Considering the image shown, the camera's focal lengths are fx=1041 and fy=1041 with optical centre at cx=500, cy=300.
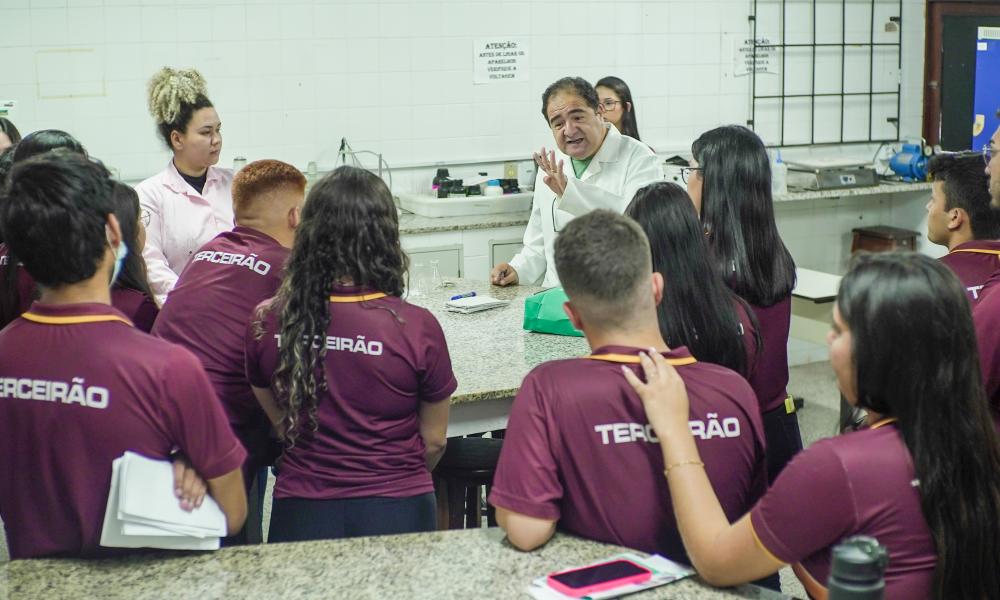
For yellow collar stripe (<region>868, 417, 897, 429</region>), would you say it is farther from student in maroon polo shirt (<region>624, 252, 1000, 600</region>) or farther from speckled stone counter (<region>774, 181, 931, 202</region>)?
speckled stone counter (<region>774, 181, 931, 202</region>)

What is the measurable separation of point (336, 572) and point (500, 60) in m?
4.42

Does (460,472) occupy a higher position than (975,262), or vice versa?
(975,262)

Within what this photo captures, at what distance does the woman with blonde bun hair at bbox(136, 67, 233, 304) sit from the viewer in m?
3.42

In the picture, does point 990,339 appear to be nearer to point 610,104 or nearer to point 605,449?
point 605,449

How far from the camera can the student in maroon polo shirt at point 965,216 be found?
257 centimetres

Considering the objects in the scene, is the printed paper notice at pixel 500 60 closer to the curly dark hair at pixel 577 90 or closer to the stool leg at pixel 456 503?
the curly dark hair at pixel 577 90

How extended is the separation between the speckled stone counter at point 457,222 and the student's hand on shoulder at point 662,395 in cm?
348

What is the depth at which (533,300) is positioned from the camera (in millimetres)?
3139

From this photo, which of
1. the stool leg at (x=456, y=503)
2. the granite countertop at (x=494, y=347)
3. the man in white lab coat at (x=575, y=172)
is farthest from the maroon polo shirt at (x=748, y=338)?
the man in white lab coat at (x=575, y=172)

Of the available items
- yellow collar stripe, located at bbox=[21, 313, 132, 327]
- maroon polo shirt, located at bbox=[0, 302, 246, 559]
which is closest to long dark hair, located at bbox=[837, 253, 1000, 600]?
maroon polo shirt, located at bbox=[0, 302, 246, 559]

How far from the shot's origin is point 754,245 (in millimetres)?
2566

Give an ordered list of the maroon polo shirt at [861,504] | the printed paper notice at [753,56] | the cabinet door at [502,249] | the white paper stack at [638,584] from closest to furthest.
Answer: the maroon polo shirt at [861,504], the white paper stack at [638,584], the cabinet door at [502,249], the printed paper notice at [753,56]

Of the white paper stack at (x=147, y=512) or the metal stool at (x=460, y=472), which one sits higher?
the white paper stack at (x=147, y=512)

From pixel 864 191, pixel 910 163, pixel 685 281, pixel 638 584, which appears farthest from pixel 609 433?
pixel 910 163
